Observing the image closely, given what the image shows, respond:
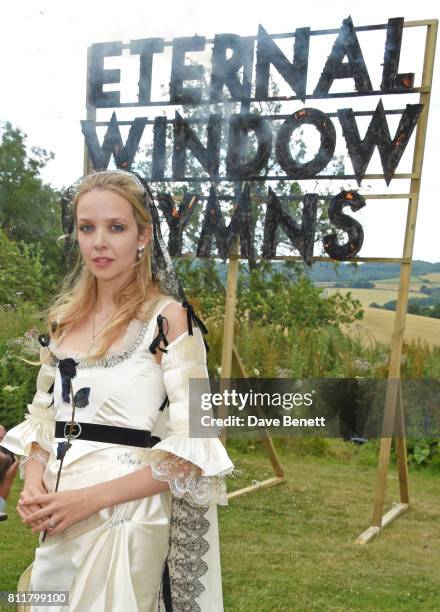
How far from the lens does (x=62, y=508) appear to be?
1630 millimetres

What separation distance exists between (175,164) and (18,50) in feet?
10.1

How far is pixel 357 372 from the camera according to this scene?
6488 millimetres

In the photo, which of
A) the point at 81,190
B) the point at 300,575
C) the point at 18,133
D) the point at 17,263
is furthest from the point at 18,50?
the point at 81,190

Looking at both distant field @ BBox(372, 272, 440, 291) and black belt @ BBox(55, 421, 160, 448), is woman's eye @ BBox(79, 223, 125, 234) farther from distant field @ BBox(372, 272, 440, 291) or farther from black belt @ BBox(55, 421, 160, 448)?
distant field @ BBox(372, 272, 440, 291)

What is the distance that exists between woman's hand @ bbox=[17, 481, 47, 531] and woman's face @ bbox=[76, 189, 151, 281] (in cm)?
49

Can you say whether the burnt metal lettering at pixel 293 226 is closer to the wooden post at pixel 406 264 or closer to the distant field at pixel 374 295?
the wooden post at pixel 406 264

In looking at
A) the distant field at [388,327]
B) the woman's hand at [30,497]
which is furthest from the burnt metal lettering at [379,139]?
the woman's hand at [30,497]

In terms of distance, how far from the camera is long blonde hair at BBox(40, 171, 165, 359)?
183 centimetres

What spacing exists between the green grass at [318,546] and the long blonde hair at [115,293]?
188cm

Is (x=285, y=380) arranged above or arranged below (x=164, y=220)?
below

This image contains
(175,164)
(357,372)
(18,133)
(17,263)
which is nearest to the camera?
(175,164)

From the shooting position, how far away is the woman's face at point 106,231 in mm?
1815

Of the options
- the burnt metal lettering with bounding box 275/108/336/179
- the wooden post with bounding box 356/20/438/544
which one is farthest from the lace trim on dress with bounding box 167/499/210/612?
the burnt metal lettering with bounding box 275/108/336/179

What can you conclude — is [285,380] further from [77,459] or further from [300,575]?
[77,459]
